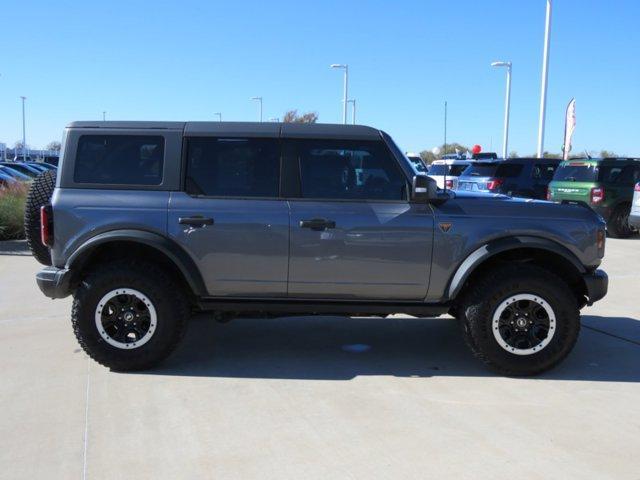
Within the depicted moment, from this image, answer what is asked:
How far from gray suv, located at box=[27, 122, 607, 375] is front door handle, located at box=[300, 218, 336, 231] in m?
0.01

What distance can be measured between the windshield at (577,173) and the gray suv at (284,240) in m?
10.4

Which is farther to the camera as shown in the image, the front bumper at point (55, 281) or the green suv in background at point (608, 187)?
the green suv in background at point (608, 187)

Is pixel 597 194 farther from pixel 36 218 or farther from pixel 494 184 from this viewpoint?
pixel 36 218

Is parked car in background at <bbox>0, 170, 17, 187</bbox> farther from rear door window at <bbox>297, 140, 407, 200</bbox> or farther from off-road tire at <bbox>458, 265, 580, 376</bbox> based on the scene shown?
off-road tire at <bbox>458, 265, 580, 376</bbox>

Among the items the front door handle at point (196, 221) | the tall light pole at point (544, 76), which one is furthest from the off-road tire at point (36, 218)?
the tall light pole at point (544, 76)

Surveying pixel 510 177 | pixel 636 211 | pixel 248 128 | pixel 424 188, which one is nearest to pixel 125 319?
pixel 248 128

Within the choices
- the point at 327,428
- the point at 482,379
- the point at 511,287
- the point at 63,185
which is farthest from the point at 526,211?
the point at 63,185

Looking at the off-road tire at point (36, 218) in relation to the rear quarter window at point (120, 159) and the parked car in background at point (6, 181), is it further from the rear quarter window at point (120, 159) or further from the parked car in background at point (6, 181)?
the parked car in background at point (6, 181)

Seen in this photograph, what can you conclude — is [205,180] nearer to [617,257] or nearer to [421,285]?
[421,285]

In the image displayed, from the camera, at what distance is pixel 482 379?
498 cm

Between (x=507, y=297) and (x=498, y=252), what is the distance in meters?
0.37

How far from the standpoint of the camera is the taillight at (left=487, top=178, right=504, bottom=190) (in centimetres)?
1608

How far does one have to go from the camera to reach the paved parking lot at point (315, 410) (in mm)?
3539

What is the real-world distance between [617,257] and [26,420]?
10447 mm
